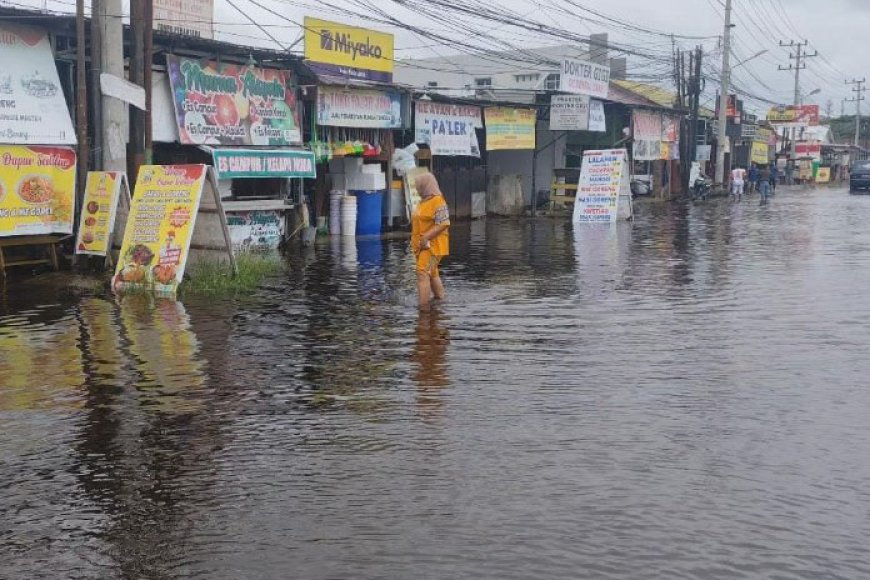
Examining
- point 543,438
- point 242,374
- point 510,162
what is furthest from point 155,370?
point 510,162

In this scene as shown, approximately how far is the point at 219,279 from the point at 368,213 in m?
9.64

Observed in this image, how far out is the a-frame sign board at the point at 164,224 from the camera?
39.2ft

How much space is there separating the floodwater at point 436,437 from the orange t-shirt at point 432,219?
745 mm

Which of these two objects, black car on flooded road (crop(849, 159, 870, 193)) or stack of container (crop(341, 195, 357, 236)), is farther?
black car on flooded road (crop(849, 159, 870, 193))

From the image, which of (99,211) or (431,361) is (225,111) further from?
(431,361)

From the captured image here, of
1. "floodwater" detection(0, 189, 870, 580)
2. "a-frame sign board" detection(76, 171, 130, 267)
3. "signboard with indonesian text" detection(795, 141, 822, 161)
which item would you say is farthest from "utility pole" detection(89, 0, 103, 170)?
"signboard with indonesian text" detection(795, 141, 822, 161)

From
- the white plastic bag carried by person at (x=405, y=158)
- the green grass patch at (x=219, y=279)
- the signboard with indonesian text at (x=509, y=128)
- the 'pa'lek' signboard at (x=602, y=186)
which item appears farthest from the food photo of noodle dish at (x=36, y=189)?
the 'pa'lek' signboard at (x=602, y=186)

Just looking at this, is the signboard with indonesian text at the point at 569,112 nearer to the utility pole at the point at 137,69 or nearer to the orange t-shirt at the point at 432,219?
the utility pole at the point at 137,69

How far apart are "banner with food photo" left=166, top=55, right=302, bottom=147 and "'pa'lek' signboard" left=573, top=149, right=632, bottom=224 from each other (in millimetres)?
9849

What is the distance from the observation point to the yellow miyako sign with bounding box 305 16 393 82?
1908cm

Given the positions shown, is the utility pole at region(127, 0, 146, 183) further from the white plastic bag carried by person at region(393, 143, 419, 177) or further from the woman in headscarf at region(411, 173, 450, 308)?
the white plastic bag carried by person at region(393, 143, 419, 177)

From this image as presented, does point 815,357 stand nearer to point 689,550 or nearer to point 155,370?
point 689,550

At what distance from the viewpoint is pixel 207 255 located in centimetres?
1307

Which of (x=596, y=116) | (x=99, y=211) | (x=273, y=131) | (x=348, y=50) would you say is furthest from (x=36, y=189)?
(x=596, y=116)
